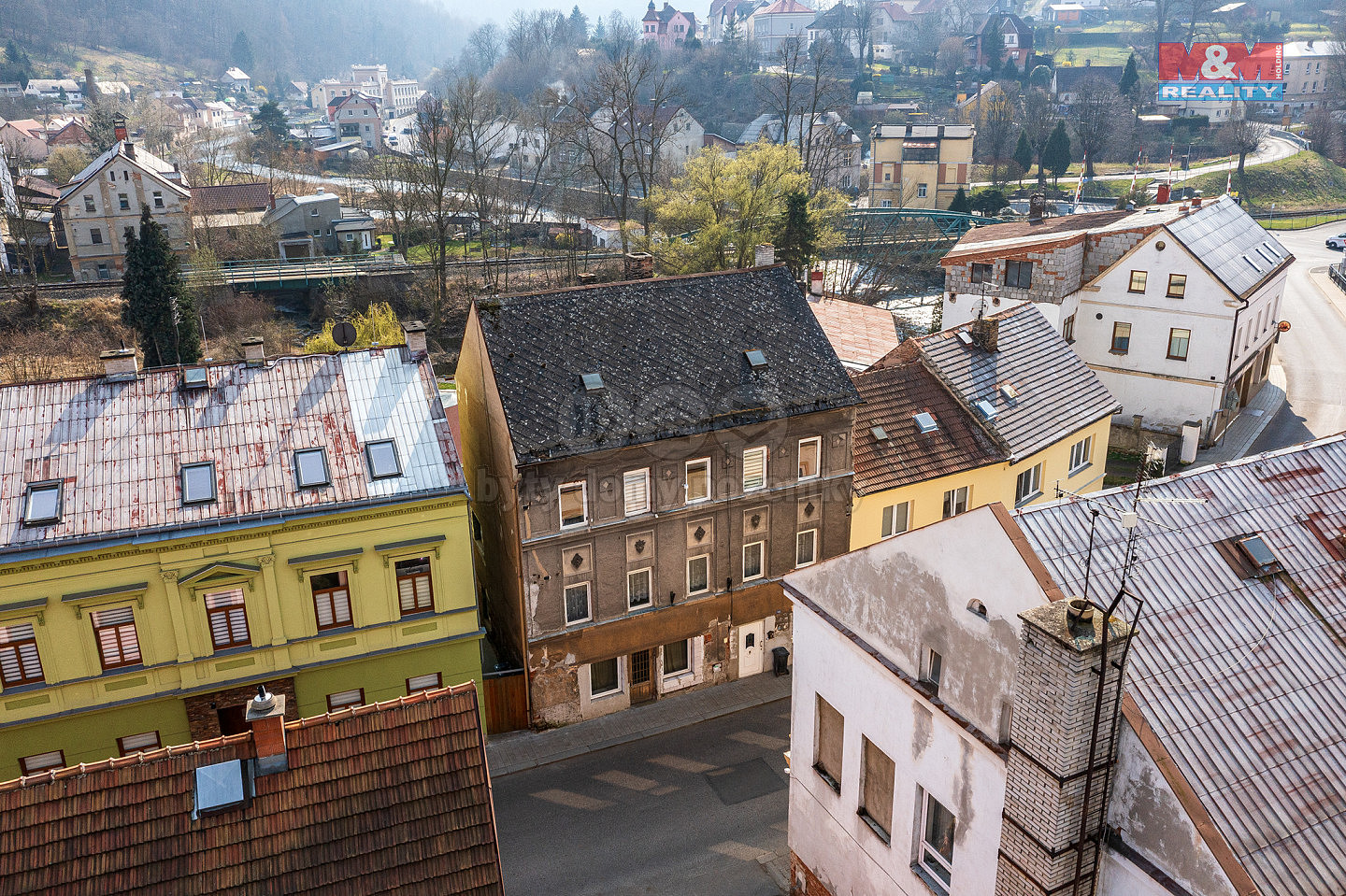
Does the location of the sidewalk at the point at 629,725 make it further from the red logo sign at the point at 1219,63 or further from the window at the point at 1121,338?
the red logo sign at the point at 1219,63

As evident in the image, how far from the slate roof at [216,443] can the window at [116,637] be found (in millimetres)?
1784

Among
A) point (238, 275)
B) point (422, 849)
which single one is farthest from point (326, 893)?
point (238, 275)

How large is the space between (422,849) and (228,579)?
445 inches

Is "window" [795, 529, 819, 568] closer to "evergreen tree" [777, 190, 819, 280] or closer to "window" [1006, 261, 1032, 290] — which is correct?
"window" [1006, 261, 1032, 290]

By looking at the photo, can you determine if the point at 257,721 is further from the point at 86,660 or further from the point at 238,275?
the point at 238,275

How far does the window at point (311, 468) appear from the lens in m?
23.3

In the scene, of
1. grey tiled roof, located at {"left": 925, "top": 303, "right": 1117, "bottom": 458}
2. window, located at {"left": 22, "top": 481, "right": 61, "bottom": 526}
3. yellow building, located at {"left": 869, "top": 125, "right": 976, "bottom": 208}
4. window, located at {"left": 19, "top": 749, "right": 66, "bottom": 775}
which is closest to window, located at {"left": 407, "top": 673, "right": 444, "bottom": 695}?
window, located at {"left": 19, "top": 749, "right": 66, "bottom": 775}

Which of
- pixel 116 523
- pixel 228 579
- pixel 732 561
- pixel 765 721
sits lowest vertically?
pixel 765 721

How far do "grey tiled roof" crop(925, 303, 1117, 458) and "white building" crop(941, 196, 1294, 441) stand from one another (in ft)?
33.9

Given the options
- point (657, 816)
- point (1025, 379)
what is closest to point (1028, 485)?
point (1025, 379)

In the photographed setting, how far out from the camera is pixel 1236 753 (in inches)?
480

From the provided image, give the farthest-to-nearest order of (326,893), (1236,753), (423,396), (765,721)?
(765,721) → (423,396) → (326,893) → (1236,753)

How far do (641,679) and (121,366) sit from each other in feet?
52.0

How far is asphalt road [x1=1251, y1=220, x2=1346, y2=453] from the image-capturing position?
46.2m
